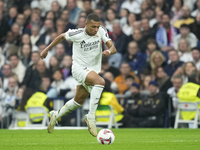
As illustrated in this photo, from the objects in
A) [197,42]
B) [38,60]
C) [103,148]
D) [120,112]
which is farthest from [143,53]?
[103,148]

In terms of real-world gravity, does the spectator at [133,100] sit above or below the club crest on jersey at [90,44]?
below

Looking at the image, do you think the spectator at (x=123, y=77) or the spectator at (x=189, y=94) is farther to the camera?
the spectator at (x=123, y=77)

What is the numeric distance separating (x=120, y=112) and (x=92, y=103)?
4609 millimetres

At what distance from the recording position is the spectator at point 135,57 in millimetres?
15131

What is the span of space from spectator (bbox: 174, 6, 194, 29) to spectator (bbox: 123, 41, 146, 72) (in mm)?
1633

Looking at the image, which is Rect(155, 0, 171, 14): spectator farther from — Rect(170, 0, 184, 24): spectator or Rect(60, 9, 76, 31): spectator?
Rect(60, 9, 76, 31): spectator

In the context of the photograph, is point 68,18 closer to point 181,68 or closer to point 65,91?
point 65,91

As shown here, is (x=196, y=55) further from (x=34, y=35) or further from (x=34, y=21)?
(x=34, y=21)

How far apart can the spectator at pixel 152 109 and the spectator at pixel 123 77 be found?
104cm

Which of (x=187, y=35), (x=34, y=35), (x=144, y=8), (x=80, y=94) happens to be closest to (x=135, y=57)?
(x=187, y=35)

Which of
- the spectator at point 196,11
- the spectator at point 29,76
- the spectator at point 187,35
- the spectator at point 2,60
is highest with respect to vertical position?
the spectator at point 196,11

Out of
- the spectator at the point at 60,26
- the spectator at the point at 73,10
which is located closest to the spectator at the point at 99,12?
the spectator at the point at 73,10

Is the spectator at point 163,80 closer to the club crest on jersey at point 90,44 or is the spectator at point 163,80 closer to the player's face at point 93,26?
the club crest on jersey at point 90,44

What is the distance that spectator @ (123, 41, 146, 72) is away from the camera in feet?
49.6
